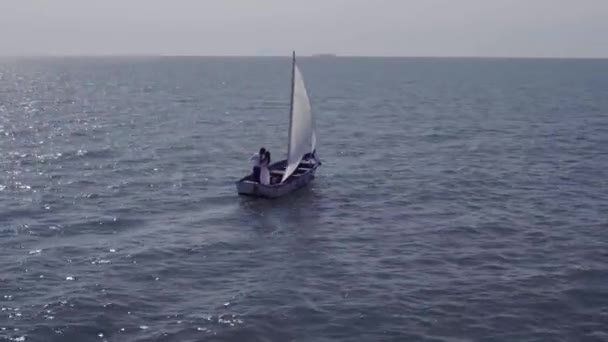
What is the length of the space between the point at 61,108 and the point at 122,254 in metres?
77.3

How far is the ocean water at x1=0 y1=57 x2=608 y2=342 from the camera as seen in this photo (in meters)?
24.0

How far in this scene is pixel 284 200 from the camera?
4291cm

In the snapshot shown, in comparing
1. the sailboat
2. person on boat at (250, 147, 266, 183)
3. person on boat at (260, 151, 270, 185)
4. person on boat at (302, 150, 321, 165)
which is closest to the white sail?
the sailboat

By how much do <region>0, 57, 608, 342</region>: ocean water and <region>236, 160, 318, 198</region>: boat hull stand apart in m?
0.75

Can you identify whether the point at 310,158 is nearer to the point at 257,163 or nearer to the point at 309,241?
the point at 257,163

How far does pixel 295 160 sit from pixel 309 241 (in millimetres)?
12132

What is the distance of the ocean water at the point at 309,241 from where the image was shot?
78.7 feet

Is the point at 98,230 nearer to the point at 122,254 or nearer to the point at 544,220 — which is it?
the point at 122,254

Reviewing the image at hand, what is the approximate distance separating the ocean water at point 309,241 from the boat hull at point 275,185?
753 mm

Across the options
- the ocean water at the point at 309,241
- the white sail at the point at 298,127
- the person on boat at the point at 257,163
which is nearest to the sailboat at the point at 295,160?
the white sail at the point at 298,127

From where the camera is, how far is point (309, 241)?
3391 centimetres

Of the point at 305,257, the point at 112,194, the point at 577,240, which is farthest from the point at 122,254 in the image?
the point at 577,240

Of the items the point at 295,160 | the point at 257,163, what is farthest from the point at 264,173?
the point at 295,160

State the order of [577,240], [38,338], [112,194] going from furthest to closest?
[112,194] < [577,240] < [38,338]
